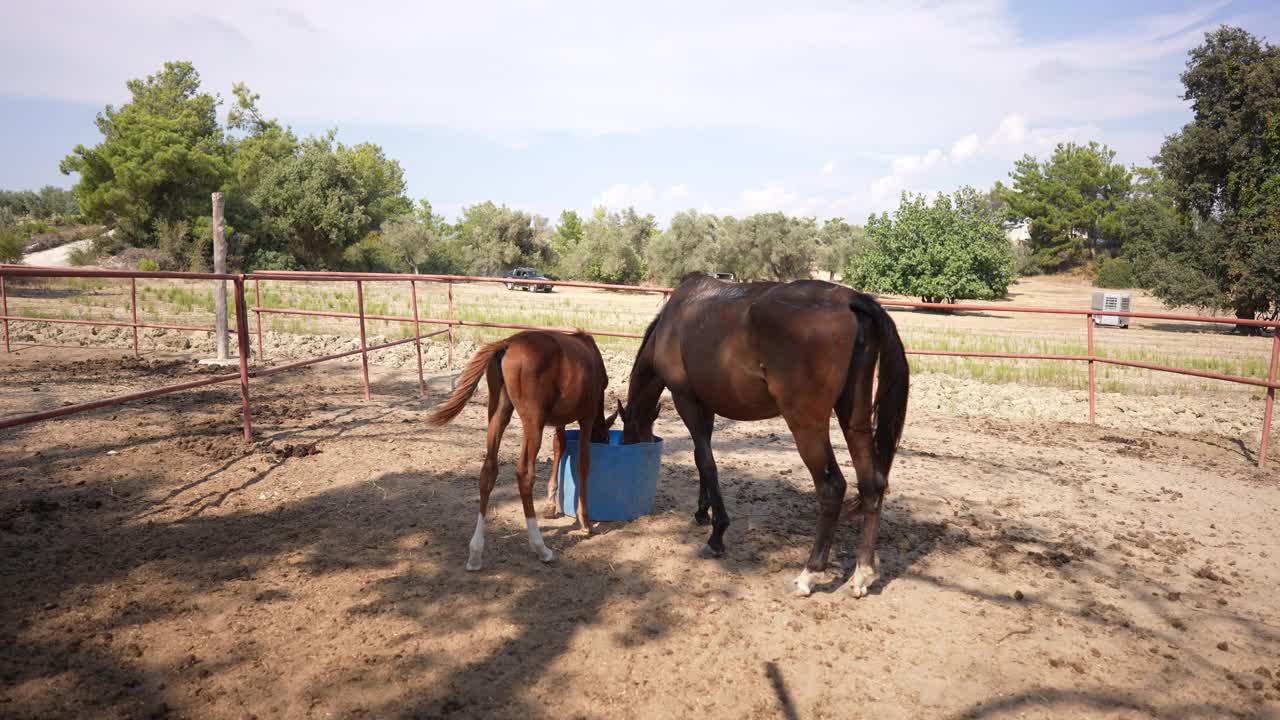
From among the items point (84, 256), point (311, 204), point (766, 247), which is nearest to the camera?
point (84, 256)

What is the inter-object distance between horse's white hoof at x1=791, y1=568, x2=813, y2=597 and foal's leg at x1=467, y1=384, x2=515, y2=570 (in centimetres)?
161

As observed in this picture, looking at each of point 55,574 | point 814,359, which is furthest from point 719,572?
point 55,574

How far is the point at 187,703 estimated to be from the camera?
8.40 ft

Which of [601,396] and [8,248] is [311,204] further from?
[601,396]

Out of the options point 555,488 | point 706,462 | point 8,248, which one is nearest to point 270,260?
point 8,248

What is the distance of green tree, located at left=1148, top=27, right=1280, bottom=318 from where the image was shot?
739 inches

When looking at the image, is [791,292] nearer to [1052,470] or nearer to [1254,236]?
[1052,470]

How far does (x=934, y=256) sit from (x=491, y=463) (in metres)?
26.0

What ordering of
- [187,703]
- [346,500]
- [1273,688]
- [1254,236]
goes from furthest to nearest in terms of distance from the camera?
1. [1254,236]
2. [346,500]
3. [1273,688]
4. [187,703]

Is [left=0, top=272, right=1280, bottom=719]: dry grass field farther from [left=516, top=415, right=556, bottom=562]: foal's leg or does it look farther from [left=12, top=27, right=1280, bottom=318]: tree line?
[left=12, top=27, right=1280, bottom=318]: tree line

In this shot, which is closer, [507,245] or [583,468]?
[583,468]

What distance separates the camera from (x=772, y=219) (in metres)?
41.8

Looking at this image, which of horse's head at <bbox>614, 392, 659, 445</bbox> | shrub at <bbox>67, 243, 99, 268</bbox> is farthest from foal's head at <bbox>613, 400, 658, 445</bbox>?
shrub at <bbox>67, 243, 99, 268</bbox>

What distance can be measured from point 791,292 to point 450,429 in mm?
3977
